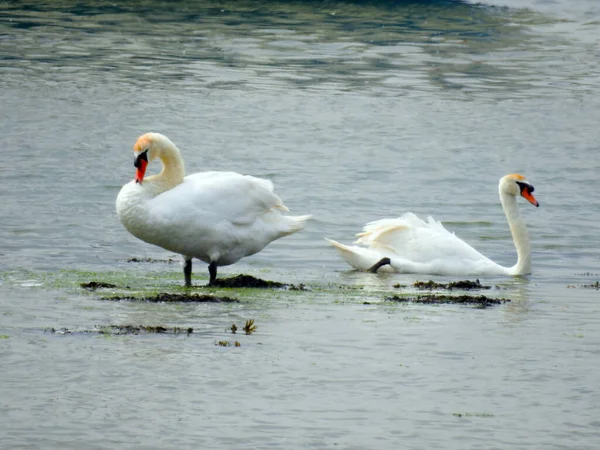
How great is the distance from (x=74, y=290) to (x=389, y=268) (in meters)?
3.80

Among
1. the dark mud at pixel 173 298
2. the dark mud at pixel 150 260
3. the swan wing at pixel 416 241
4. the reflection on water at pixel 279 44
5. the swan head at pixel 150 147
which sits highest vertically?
the reflection on water at pixel 279 44

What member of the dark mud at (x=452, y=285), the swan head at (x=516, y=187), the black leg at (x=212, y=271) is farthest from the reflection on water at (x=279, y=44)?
the black leg at (x=212, y=271)

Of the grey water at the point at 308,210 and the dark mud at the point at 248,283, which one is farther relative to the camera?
the dark mud at the point at 248,283

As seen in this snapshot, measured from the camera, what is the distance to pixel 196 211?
10.8 m

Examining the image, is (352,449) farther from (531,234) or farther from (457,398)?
(531,234)

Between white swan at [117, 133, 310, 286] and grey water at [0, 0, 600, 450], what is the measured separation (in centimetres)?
51

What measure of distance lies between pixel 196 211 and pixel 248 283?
789 millimetres

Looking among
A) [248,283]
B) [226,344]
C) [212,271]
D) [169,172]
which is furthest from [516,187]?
[226,344]

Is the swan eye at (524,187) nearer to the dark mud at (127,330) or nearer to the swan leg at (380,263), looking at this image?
the swan leg at (380,263)

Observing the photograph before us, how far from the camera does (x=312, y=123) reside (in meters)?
23.5

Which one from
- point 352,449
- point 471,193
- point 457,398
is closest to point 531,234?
point 471,193

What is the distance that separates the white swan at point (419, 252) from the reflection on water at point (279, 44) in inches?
533

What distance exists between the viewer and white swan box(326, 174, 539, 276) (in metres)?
13.0

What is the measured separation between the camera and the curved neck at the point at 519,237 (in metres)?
13.2
